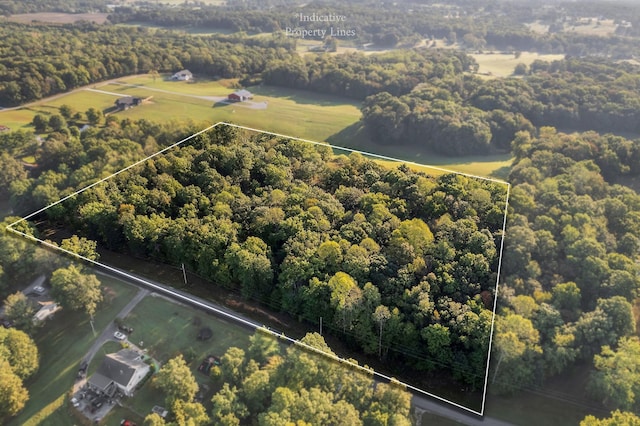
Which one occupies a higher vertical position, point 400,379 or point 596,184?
point 596,184

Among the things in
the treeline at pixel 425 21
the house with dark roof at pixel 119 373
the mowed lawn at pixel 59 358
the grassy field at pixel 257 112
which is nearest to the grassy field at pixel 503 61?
the treeline at pixel 425 21

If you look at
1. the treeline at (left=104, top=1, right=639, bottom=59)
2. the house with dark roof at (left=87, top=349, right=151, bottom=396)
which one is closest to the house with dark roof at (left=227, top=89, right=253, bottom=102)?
the house with dark roof at (left=87, top=349, right=151, bottom=396)

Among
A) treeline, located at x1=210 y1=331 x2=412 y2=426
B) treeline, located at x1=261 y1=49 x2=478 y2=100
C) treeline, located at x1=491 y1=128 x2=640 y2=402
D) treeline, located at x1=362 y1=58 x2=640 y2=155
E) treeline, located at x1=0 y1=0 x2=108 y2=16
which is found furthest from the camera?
treeline, located at x1=0 y1=0 x2=108 y2=16

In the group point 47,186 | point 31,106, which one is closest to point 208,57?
point 31,106

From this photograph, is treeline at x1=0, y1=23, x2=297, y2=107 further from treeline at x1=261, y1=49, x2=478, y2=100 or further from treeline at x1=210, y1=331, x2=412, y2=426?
treeline at x1=210, y1=331, x2=412, y2=426

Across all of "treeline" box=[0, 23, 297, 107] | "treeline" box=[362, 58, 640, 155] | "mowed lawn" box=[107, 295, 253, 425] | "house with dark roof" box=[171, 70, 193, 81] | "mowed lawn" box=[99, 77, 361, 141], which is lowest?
"mowed lawn" box=[107, 295, 253, 425]

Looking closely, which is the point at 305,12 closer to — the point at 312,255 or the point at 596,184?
the point at 596,184

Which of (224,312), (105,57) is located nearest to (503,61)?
(105,57)
